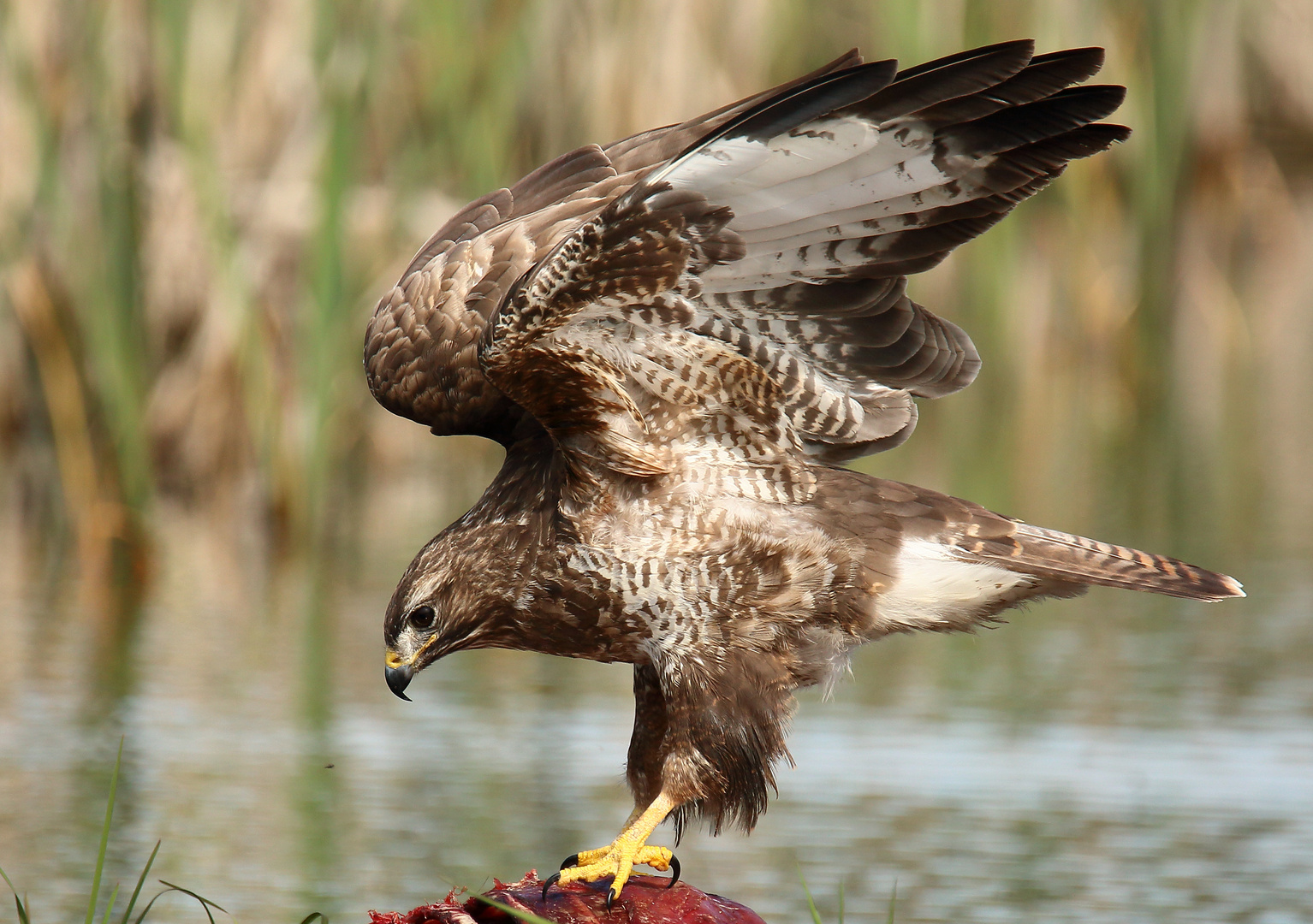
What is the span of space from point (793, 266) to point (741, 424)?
1.44 feet

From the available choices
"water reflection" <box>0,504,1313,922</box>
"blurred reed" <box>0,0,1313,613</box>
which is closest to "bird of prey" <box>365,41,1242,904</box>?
"water reflection" <box>0,504,1313,922</box>

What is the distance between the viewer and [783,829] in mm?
5988

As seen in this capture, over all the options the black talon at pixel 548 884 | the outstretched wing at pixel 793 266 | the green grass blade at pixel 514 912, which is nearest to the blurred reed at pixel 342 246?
the outstretched wing at pixel 793 266

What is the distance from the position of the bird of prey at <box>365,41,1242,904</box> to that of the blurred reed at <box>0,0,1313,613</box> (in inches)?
161

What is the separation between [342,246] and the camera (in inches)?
339

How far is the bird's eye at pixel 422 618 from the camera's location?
4.66 m

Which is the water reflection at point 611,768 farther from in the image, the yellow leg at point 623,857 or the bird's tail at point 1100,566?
the bird's tail at point 1100,566

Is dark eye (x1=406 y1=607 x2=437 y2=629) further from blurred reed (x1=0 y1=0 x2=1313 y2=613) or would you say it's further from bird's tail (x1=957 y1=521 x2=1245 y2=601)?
blurred reed (x1=0 y1=0 x2=1313 y2=613)

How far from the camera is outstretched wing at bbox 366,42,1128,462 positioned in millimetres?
4098

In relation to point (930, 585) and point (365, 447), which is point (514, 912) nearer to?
point (930, 585)

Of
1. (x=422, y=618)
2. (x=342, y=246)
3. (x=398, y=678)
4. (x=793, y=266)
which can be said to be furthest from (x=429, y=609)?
(x=342, y=246)

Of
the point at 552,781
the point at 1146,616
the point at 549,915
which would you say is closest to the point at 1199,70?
the point at 1146,616

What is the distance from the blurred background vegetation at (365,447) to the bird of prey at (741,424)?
1138 millimetres

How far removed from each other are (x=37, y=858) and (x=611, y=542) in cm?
216
